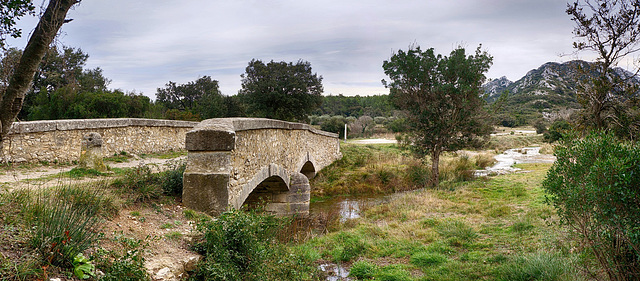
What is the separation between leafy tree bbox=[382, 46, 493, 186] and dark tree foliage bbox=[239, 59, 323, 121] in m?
11.3

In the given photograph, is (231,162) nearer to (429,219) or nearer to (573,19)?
(429,219)

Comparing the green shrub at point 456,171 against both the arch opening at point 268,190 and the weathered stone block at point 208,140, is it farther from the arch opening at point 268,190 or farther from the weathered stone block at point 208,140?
the weathered stone block at point 208,140

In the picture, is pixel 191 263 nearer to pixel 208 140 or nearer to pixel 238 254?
pixel 238 254

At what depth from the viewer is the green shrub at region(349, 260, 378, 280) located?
6.22 m

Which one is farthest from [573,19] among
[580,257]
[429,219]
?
[429,219]

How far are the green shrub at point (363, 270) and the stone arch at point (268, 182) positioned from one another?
231 centimetres

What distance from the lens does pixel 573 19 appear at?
22.6ft

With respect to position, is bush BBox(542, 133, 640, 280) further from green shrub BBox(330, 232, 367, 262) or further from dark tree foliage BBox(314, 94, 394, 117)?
dark tree foliage BBox(314, 94, 394, 117)

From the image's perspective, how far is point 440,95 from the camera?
46.9 feet

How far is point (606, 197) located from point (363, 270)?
12.3 ft

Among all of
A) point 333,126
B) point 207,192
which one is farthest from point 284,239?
point 333,126

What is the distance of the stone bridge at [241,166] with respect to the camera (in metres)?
5.91

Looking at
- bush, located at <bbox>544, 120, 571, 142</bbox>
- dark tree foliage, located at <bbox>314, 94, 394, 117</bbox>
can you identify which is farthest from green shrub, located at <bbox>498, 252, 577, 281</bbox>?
dark tree foliage, located at <bbox>314, 94, 394, 117</bbox>

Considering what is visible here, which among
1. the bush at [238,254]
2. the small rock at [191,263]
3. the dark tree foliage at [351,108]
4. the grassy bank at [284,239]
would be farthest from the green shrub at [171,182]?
the dark tree foliage at [351,108]
